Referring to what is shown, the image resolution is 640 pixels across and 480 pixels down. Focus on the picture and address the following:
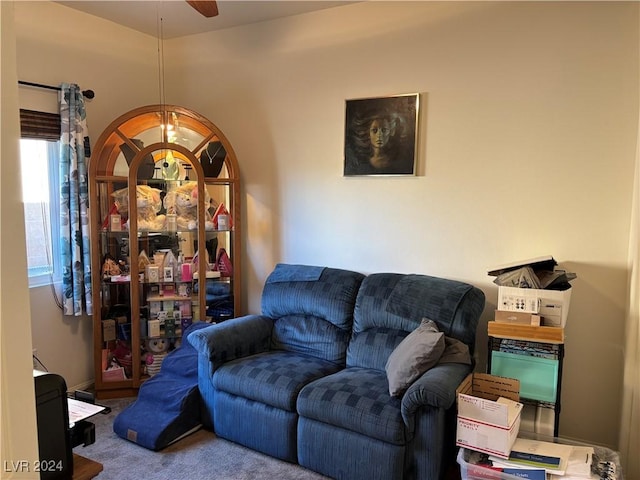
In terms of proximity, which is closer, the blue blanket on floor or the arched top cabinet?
the blue blanket on floor

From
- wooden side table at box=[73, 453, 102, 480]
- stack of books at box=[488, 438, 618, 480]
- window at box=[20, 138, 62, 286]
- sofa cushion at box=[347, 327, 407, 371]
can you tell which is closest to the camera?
wooden side table at box=[73, 453, 102, 480]

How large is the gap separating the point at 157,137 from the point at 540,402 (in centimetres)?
310

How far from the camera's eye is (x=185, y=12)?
3469 mm

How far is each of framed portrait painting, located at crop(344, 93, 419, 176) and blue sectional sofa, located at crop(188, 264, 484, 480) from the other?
2.40ft

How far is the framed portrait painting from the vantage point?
10.2ft

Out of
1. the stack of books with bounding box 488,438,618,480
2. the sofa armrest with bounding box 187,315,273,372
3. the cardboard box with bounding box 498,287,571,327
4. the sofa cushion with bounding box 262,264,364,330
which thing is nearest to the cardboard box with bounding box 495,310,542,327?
the cardboard box with bounding box 498,287,571,327

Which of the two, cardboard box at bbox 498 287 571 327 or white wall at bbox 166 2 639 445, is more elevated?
white wall at bbox 166 2 639 445

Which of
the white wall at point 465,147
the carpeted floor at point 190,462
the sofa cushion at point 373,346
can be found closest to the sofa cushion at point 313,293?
the sofa cushion at point 373,346

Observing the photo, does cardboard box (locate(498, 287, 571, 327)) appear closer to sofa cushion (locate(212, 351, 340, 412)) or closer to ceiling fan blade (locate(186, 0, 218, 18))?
sofa cushion (locate(212, 351, 340, 412))

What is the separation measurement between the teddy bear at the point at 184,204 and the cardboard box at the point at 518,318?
225 centimetres

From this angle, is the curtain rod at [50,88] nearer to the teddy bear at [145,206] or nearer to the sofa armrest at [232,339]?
the teddy bear at [145,206]

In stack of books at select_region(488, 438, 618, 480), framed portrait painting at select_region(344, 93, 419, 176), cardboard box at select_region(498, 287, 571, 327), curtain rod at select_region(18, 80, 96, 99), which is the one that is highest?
curtain rod at select_region(18, 80, 96, 99)

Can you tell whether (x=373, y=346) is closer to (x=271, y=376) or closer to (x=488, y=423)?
(x=271, y=376)

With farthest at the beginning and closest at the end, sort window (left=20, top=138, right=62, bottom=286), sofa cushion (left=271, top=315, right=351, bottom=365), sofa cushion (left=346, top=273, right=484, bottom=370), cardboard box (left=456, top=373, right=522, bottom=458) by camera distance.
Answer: window (left=20, top=138, right=62, bottom=286) < sofa cushion (left=271, top=315, right=351, bottom=365) < sofa cushion (left=346, top=273, right=484, bottom=370) < cardboard box (left=456, top=373, right=522, bottom=458)
